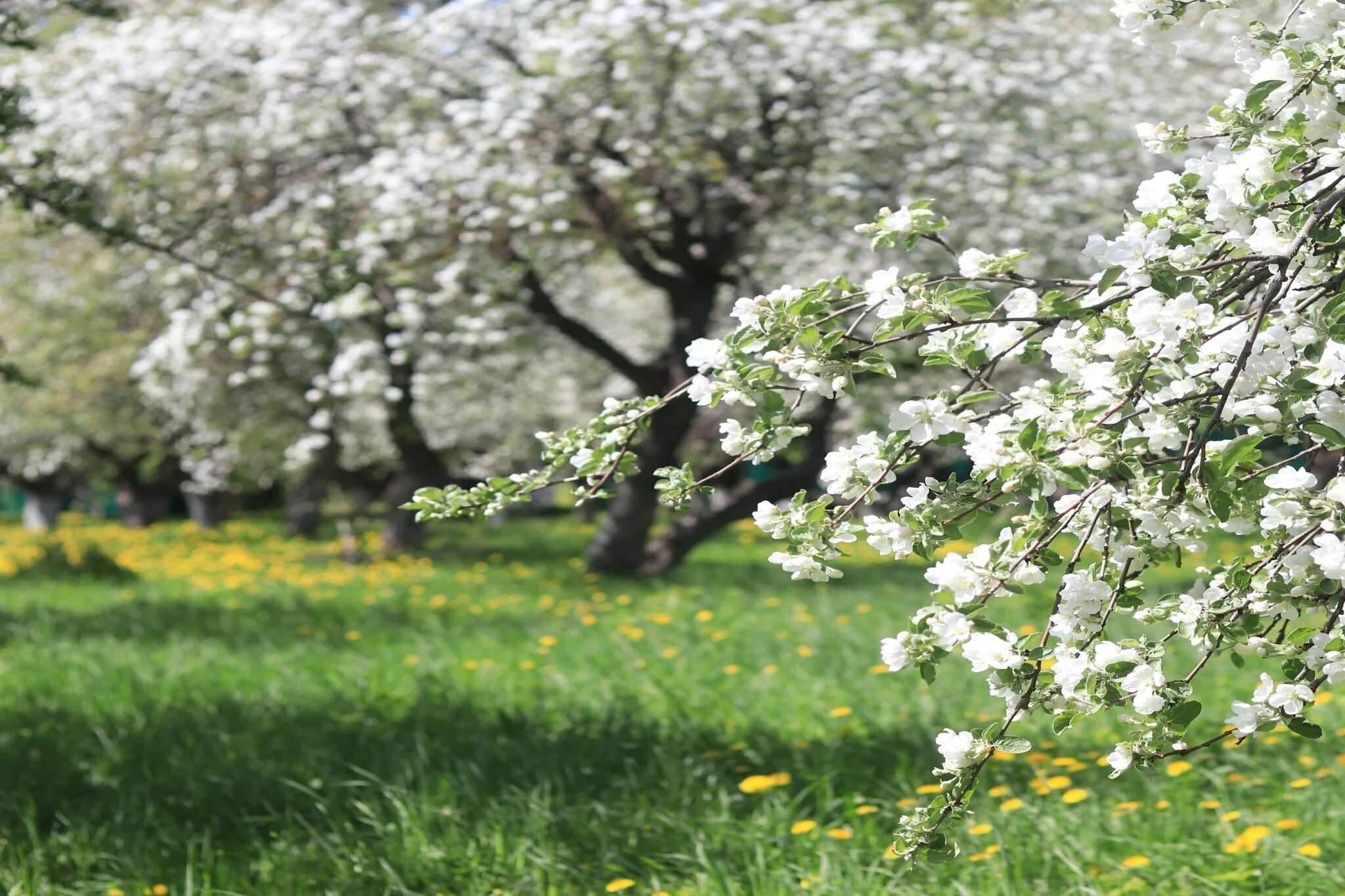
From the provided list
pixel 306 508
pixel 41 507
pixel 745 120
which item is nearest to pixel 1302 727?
pixel 745 120

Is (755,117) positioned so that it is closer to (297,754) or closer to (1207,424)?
(297,754)

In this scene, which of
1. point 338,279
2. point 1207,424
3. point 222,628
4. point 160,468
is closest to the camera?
point 1207,424

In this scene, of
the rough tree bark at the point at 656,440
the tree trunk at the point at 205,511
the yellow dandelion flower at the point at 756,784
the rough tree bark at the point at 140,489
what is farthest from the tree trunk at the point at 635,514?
the rough tree bark at the point at 140,489

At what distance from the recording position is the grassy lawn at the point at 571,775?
11.2 ft

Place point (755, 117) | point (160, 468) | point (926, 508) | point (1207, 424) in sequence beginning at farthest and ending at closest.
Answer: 1. point (160, 468)
2. point (755, 117)
3. point (926, 508)
4. point (1207, 424)

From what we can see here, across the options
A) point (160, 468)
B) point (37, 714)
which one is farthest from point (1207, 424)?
point (160, 468)

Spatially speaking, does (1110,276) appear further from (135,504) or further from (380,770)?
(135,504)

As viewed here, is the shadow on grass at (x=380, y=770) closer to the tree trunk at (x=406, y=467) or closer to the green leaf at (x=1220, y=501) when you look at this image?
Answer: the green leaf at (x=1220, y=501)

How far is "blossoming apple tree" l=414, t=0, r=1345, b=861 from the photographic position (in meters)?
1.80

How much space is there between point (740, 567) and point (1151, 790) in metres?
7.76

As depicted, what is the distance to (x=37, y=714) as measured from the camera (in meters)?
5.22

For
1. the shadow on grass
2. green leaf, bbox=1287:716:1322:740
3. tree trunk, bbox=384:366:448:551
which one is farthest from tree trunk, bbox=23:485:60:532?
green leaf, bbox=1287:716:1322:740

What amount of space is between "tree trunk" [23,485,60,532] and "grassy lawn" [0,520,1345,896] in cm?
1749

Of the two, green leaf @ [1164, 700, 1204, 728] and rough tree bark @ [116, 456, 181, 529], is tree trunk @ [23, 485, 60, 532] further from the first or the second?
green leaf @ [1164, 700, 1204, 728]
